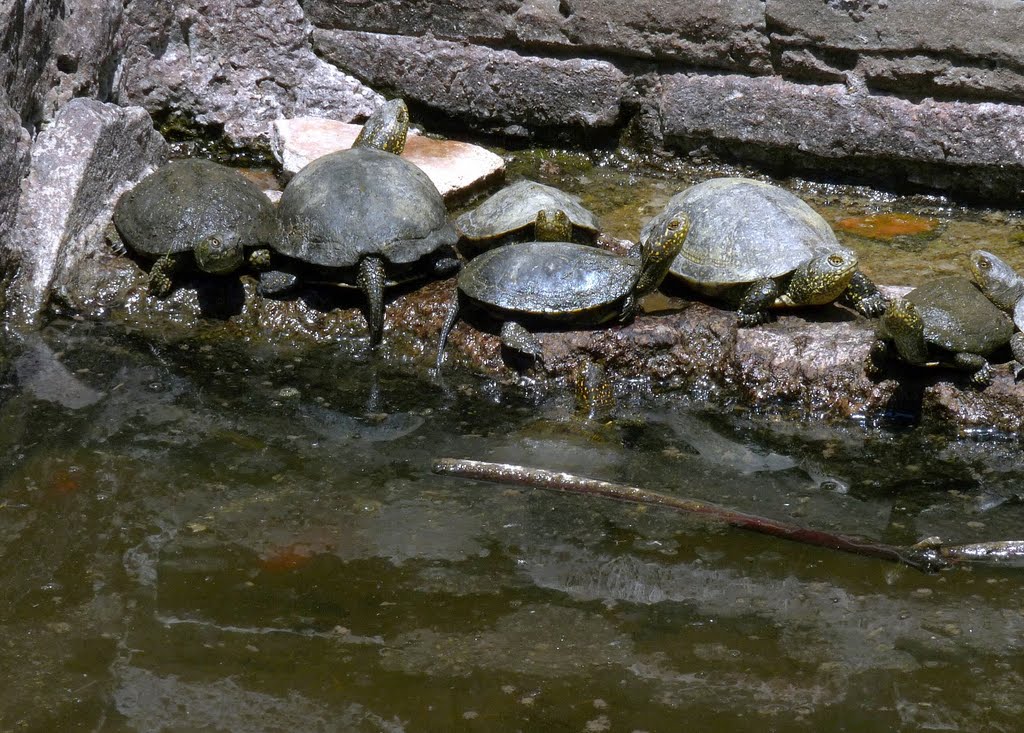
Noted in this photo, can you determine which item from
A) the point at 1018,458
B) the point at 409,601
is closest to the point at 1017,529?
the point at 1018,458

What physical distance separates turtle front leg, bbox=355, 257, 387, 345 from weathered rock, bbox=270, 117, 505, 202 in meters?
1.01

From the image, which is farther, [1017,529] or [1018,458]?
A: [1018,458]

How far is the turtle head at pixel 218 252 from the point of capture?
4.60 metres

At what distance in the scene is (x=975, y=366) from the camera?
4023 mm

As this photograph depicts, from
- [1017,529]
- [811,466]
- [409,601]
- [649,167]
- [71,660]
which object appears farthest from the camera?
[649,167]

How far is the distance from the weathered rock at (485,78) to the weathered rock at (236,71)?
0.19 m

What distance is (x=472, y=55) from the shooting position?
641 centimetres

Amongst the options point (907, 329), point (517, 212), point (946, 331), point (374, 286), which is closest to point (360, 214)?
point (374, 286)

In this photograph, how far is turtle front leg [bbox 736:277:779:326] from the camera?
14.3ft

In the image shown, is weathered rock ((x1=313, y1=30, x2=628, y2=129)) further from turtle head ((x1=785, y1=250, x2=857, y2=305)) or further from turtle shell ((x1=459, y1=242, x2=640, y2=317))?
turtle head ((x1=785, y1=250, x2=857, y2=305))

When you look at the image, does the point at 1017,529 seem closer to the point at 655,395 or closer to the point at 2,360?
the point at 655,395

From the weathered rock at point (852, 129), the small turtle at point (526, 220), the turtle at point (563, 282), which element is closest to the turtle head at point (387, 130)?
the small turtle at point (526, 220)

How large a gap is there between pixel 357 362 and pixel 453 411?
1.99 feet

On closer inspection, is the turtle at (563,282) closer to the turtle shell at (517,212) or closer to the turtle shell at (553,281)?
the turtle shell at (553,281)
